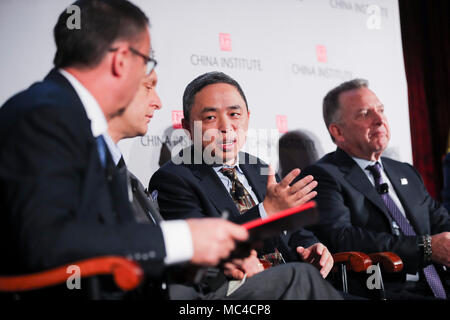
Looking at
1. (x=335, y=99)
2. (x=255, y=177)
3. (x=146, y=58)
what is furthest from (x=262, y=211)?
(x=335, y=99)

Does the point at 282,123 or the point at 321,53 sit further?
the point at 321,53

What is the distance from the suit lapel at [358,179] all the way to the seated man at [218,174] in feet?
1.91

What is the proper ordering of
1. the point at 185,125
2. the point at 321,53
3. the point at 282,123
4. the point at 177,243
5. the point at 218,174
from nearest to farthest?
the point at 177,243 → the point at 218,174 → the point at 185,125 → the point at 282,123 → the point at 321,53

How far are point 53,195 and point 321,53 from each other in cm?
314

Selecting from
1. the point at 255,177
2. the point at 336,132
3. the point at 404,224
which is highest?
the point at 336,132

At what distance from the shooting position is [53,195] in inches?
48.0

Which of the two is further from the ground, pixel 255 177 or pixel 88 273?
pixel 255 177

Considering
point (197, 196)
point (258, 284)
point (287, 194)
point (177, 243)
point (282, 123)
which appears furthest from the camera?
point (282, 123)

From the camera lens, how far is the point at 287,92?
3.72 metres

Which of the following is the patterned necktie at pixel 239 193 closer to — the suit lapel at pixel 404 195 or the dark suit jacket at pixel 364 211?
the dark suit jacket at pixel 364 211

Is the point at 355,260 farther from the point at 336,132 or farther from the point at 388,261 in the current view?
the point at 336,132

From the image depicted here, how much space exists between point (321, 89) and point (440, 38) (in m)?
1.94

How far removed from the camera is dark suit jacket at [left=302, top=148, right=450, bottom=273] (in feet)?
9.42
